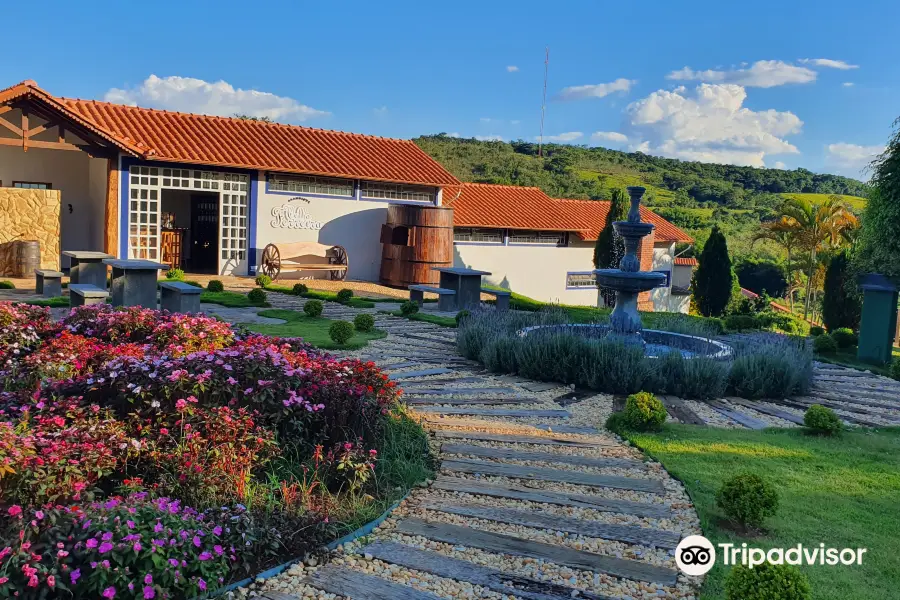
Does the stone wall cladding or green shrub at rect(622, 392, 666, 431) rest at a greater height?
the stone wall cladding

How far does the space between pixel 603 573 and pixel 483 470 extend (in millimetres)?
1500

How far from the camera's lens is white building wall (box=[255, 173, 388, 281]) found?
61.0ft

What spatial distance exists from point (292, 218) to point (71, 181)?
530cm

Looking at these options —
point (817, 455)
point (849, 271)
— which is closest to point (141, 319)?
point (817, 455)

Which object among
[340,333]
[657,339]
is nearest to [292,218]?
[340,333]

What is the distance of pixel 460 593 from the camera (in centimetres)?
329

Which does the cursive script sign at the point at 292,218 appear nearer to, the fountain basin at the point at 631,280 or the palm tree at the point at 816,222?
the fountain basin at the point at 631,280

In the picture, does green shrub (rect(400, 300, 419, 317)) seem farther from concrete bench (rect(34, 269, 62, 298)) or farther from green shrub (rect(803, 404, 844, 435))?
green shrub (rect(803, 404, 844, 435))

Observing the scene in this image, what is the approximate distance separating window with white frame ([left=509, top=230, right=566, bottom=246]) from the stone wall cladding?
13463 millimetres

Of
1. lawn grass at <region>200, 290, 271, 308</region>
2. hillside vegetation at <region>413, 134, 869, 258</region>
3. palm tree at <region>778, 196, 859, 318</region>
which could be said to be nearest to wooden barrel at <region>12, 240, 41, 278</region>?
lawn grass at <region>200, 290, 271, 308</region>

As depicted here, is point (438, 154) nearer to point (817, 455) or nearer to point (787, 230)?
point (787, 230)

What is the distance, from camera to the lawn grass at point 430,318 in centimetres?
1237

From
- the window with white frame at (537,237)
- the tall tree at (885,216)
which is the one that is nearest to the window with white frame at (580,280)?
the window with white frame at (537,237)

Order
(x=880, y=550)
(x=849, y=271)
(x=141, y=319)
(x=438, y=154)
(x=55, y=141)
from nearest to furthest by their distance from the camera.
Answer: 1. (x=880, y=550)
2. (x=141, y=319)
3. (x=849, y=271)
4. (x=55, y=141)
5. (x=438, y=154)
